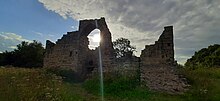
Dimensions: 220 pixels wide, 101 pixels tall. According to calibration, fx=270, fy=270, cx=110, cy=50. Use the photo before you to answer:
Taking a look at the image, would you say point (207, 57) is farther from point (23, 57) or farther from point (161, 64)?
point (23, 57)

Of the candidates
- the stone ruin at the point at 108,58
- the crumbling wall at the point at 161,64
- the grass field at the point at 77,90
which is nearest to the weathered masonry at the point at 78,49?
the stone ruin at the point at 108,58

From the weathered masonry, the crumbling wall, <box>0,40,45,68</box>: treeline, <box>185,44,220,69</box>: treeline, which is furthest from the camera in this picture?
<box>185,44,220,69</box>: treeline

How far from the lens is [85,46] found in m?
26.8

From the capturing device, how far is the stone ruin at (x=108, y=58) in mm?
18445

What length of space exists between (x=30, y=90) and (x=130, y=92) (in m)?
7.79

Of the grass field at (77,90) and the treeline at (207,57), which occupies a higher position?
the treeline at (207,57)

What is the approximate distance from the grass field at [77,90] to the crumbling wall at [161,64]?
44.2 inches

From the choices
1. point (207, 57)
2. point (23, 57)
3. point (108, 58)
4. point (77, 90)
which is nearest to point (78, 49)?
point (108, 58)

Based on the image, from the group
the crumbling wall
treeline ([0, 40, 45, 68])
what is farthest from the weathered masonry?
treeline ([0, 40, 45, 68])

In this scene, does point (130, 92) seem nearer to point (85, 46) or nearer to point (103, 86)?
point (103, 86)

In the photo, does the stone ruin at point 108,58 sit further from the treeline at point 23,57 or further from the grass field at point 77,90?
the treeline at point 23,57

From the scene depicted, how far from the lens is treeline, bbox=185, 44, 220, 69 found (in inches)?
1549

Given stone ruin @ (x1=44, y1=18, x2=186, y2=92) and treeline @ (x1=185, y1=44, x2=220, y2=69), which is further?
treeline @ (x1=185, y1=44, x2=220, y2=69)

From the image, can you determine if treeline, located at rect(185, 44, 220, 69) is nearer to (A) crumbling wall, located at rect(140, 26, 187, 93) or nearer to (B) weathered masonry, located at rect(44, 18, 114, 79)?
(B) weathered masonry, located at rect(44, 18, 114, 79)
